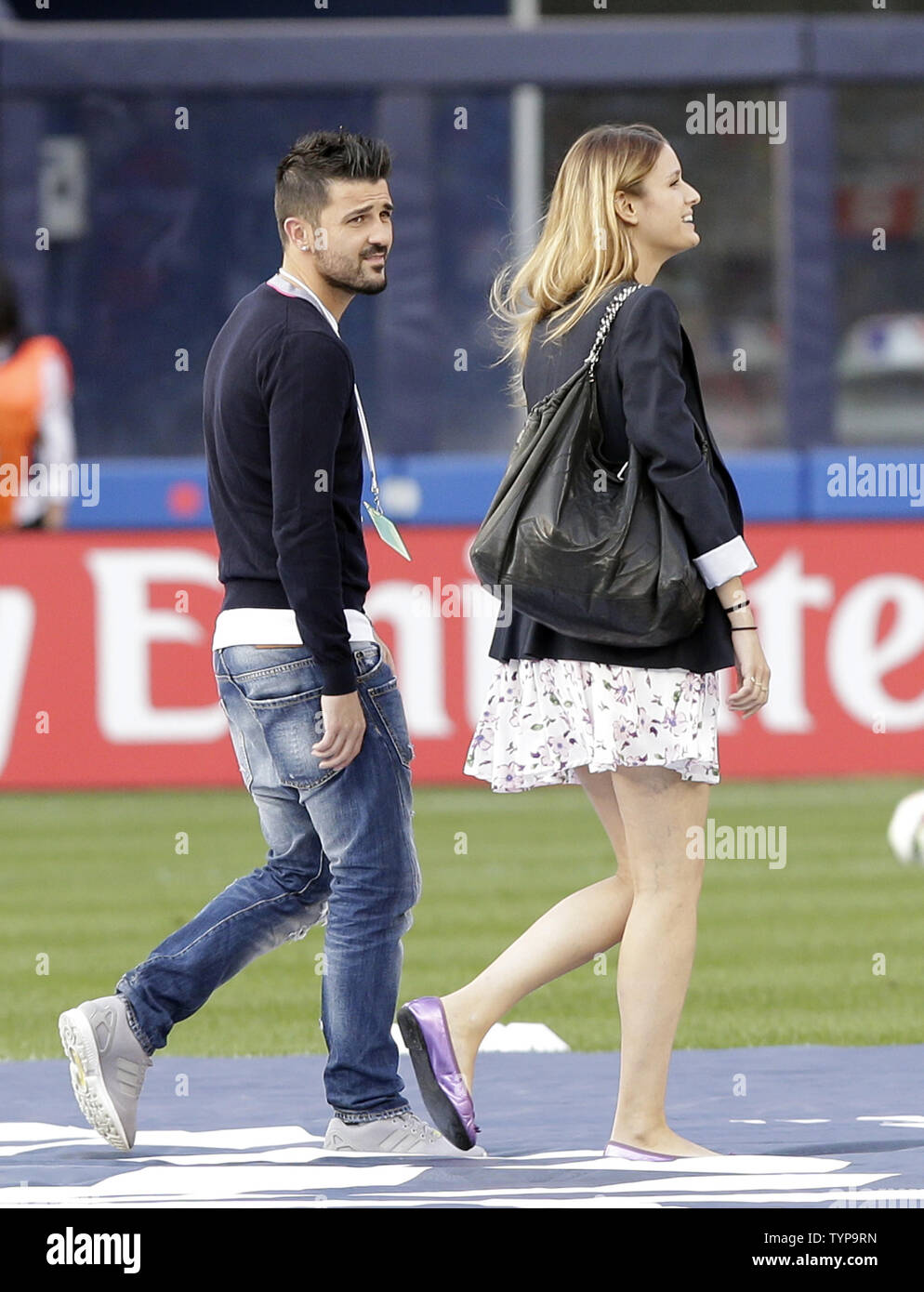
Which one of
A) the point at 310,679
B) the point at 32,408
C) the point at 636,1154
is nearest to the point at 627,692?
the point at 310,679

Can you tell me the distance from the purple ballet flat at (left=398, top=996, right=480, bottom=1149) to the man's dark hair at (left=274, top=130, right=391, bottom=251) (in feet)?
5.11

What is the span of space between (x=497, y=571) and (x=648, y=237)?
2.45 ft

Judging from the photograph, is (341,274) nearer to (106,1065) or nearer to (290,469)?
(290,469)

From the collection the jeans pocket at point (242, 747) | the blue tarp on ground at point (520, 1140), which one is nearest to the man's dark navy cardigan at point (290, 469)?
the jeans pocket at point (242, 747)

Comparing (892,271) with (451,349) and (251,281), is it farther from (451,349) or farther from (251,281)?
(251,281)

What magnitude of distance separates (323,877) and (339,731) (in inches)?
18.2

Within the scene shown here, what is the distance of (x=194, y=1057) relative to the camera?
22.5 feet

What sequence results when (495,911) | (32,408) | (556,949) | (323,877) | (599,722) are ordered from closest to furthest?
(599,722) → (556,949) → (323,877) → (495,911) → (32,408)

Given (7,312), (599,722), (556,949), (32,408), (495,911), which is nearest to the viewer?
(599,722)

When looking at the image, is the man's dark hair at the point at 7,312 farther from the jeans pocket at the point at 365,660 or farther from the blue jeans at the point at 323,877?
the jeans pocket at the point at 365,660

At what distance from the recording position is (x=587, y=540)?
200 inches

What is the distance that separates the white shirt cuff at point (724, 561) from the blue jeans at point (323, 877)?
685mm

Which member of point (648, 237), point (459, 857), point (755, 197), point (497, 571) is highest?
Answer: point (755, 197)
